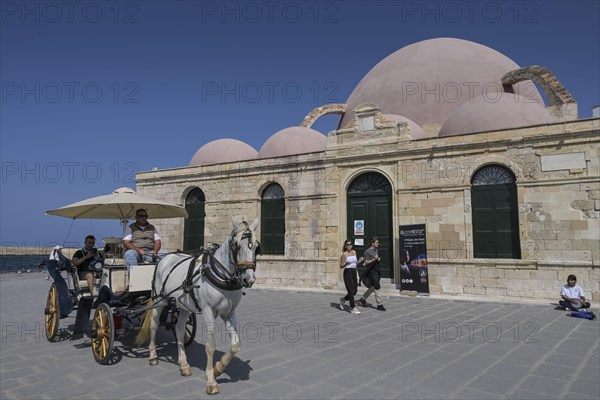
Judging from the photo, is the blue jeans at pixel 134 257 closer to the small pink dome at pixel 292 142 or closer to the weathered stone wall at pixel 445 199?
the weathered stone wall at pixel 445 199

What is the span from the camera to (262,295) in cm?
1205

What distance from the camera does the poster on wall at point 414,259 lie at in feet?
36.2

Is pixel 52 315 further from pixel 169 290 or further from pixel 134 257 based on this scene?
pixel 169 290

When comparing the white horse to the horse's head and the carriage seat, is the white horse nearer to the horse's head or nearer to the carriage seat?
the horse's head

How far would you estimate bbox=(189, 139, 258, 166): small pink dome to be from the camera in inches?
711

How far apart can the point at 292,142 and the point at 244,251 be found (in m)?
12.2

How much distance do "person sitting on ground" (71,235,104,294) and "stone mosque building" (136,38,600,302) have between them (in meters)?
7.76

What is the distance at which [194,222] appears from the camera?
1586 centimetres

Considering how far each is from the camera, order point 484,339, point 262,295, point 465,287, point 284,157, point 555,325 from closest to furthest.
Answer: point 484,339 < point 555,325 < point 465,287 < point 262,295 < point 284,157

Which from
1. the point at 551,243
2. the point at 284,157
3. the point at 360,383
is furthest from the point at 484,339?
the point at 284,157

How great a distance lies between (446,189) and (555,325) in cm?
484

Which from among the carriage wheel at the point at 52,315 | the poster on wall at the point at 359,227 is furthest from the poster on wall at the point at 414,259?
the carriage wheel at the point at 52,315

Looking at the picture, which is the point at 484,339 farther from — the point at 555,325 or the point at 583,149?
the point at 583,149

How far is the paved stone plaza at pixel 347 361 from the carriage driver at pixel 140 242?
1401 mm
